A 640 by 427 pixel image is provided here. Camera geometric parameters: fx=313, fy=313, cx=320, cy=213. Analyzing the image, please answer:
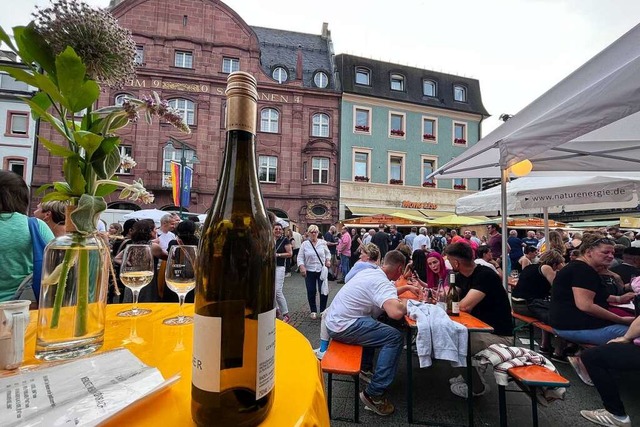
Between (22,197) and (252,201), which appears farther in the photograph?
(22,197)

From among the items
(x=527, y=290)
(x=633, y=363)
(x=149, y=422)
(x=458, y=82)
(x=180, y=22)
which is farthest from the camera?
(x=458, y=82)

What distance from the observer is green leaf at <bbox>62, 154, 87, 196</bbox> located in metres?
0.97

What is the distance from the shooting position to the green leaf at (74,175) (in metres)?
0.97

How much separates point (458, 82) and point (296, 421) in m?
26.5

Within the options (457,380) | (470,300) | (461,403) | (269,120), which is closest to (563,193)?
(470,300)

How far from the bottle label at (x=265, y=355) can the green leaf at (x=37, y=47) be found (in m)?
1.01

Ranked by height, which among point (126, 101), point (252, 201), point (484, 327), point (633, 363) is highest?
point (126, 101)

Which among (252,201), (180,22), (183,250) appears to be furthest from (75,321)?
(180,22)

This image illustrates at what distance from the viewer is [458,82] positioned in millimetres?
22922

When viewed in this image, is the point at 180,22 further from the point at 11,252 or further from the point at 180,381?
the point at 180,381

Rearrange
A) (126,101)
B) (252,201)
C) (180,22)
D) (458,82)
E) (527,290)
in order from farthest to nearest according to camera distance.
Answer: (458,82), (180,22), (527,290), (126,101), (252,201)

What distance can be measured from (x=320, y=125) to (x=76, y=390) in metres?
19.9

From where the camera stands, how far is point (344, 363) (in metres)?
2.63

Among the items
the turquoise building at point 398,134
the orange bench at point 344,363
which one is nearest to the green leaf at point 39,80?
the orange bench at point 344,363
